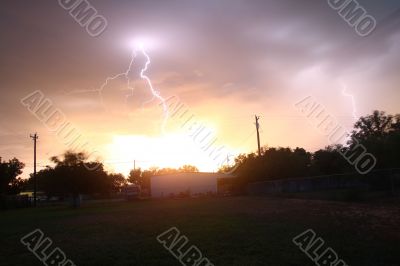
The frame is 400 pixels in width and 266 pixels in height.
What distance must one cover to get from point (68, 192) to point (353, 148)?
35.8 m

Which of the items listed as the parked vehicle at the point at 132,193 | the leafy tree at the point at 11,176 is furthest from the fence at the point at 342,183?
the leafy tree at the point at 11,176

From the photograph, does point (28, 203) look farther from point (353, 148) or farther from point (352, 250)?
point (352, 250)

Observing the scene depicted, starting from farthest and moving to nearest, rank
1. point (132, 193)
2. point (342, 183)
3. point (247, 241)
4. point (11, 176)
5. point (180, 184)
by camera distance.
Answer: point (180, 184)
point (132, 193)
point (11, 176)
point (342, 183)
point (247, 241)

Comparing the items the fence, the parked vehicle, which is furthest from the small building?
the fence

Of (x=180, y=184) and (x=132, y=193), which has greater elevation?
(x=180, y=184)

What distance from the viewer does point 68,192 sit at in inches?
2264

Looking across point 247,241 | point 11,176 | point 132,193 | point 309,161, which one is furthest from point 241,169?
point 247,241

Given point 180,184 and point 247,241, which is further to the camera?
point 180,184

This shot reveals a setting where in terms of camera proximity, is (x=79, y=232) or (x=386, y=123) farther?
(x=386, y=123)

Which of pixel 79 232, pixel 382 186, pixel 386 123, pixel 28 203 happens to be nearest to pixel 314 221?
pixel 79 232

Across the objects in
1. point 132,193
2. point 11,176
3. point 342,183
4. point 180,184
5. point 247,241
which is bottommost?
point 247,241

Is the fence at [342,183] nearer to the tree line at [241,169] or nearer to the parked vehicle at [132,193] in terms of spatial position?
the tree line at [241,169]

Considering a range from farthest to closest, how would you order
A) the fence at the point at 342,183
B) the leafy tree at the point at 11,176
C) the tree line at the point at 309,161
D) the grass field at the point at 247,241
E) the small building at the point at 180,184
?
the small building at the point at 180,184 < the leafy tree at the point at 11,176 < the tree line at the point at 309,161 < the fence at the point at 342,183 < the grass field at the point at 247,241

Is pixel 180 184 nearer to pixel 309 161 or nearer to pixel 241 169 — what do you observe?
pixel 241 169
